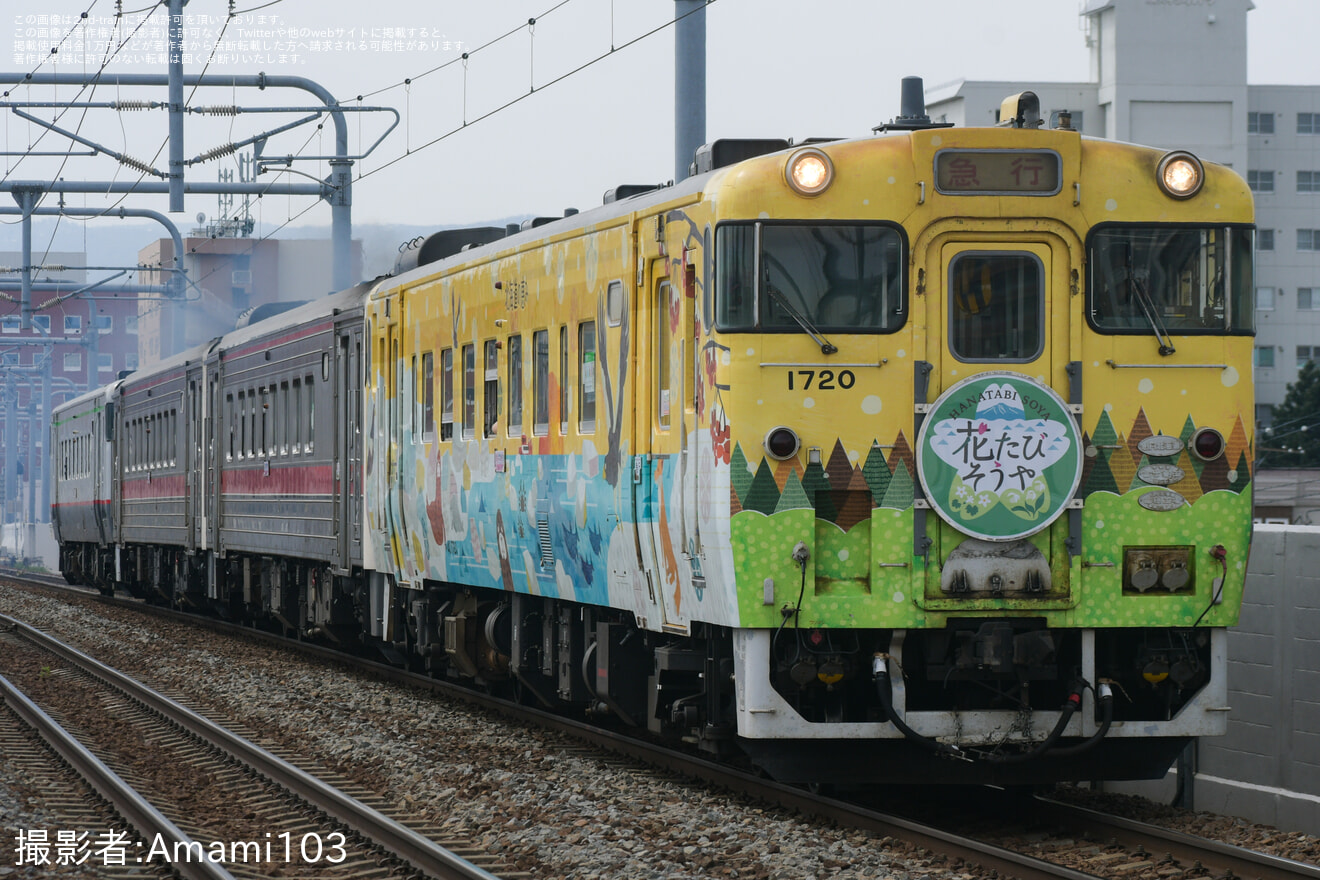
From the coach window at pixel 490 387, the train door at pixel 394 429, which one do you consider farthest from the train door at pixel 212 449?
the coach window at pixel 490 387

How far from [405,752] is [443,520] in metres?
2.36

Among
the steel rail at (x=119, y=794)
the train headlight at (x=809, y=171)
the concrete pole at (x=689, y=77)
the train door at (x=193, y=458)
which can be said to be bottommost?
the steel rail at (x=119, y=794)

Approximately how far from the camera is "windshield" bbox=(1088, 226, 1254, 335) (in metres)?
8.95

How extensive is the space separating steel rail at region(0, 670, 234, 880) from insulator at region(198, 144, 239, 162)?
1150 centimetres

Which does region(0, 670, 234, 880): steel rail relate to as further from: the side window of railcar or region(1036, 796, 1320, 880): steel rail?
region(1036, 796, 1320, 880): steel rail

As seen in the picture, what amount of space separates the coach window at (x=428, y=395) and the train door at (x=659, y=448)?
4.26m

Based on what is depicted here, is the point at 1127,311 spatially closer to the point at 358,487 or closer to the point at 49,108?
the point at 358,487

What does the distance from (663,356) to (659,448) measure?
0.46 m

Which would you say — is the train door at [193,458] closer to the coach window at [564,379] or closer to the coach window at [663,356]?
the coach window at [564,379]

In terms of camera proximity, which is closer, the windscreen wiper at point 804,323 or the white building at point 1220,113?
the windscreen wiper at point 804,323

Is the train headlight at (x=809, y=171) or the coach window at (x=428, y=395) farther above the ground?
the train headlight at (x=809, y=171)

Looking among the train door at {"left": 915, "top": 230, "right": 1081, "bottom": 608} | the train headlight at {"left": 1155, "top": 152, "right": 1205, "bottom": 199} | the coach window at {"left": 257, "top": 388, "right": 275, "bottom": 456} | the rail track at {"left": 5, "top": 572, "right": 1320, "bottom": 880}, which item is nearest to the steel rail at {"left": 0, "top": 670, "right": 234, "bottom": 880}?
the rail track at {"left": 5, "top": 572, "right": 1320, "bottom": 880}

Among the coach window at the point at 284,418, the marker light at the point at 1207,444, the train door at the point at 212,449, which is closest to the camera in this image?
the marker light at the point at 1207,444

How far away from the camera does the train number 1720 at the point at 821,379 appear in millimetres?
8766
